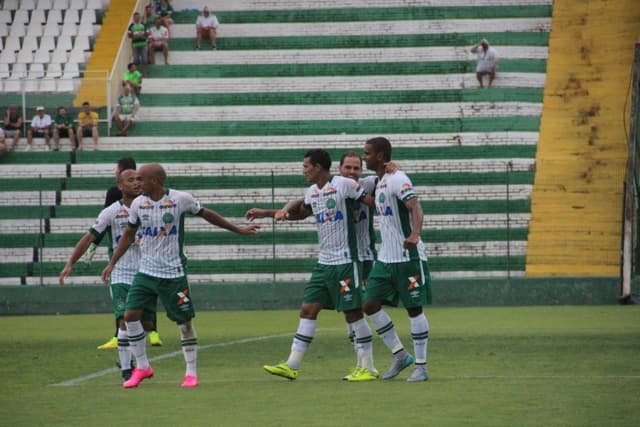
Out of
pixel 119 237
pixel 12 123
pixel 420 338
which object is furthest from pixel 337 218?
pixel 12 123

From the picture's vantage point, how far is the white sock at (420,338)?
1205cm

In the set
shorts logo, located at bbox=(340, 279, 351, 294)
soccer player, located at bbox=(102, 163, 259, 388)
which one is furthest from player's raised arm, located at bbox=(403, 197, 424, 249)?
soccer player, located at bbox=(102, 163, 259, 388)

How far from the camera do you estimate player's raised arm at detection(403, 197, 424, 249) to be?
38.7 feet

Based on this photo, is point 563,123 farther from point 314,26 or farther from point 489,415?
point 489,415

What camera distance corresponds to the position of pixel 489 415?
935 centimetres

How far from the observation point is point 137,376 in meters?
12.1

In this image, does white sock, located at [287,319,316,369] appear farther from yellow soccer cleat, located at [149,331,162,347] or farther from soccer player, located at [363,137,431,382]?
yellow soccer cleat, located at [149,331,162,347]

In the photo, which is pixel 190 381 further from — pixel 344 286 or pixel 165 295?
pixel 344 286

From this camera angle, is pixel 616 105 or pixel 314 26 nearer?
pixel 616 105

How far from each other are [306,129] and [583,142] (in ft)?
21.2

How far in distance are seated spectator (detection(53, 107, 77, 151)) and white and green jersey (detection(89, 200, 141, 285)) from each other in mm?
16141

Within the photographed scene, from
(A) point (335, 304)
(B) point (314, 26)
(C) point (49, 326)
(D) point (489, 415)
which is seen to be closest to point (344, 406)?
(D) point (489, 415)

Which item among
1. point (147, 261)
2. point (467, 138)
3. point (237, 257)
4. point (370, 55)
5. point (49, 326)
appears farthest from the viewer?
point (370, 55)

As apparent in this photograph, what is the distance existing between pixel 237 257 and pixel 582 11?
1347 cm
